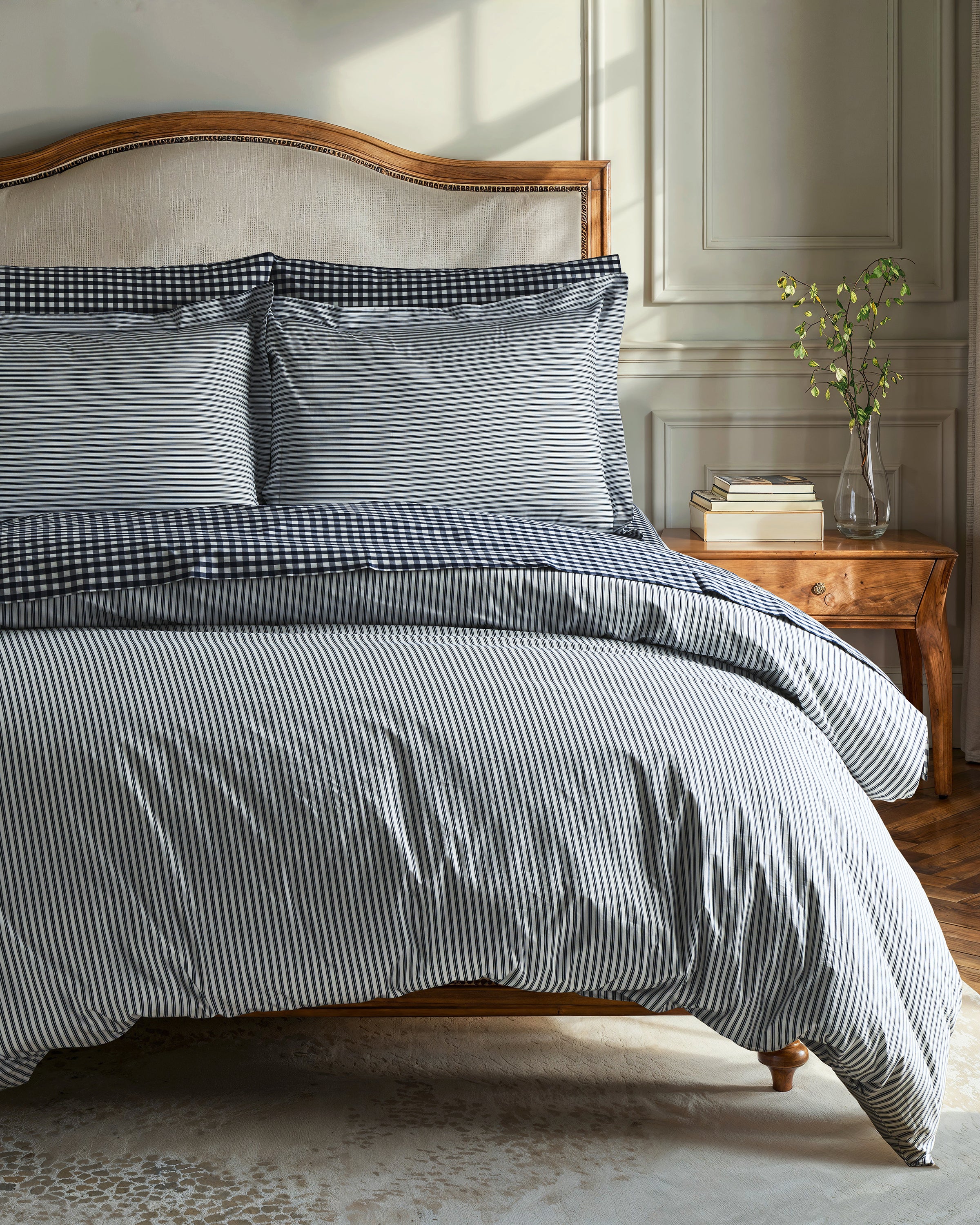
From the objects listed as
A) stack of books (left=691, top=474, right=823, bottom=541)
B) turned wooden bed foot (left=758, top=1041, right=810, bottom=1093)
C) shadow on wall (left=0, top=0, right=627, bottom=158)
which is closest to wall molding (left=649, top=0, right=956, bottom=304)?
shadow on wall (left=0, top=0, right=627, bottom=158)

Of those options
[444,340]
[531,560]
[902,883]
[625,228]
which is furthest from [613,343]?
[902,883]

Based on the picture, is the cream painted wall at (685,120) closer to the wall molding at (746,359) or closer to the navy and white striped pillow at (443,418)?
the wall molding at (746,359)

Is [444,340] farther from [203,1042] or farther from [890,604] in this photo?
[203,1042]

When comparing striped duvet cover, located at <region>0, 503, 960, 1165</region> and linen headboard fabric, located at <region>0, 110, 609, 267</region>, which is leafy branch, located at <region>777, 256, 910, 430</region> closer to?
linen headboard fabric, located at <region>0, 110, 609, 267</region>

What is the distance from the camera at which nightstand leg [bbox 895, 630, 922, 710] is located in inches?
122

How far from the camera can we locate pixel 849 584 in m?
2.79

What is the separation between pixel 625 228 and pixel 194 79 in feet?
3.99

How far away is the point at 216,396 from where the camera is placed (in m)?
2.38

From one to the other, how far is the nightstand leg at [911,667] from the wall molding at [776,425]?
0.43 meters

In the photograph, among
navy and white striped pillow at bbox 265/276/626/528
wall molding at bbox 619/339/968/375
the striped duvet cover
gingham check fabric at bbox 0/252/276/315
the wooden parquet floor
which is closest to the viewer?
the striped duvet cover

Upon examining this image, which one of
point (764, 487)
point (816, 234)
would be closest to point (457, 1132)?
point (764, 487)

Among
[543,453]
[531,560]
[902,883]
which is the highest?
[543,453]

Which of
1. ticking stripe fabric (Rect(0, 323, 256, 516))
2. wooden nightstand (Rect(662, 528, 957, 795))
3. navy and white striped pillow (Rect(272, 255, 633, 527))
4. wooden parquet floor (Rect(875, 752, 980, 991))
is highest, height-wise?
navy and white striped pillow (Rect(272, 255, 633, 527))

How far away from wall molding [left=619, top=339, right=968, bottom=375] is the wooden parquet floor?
110 centimetres
